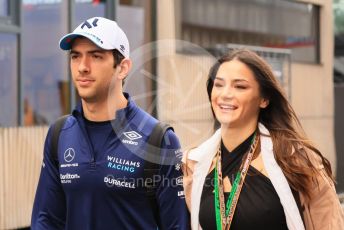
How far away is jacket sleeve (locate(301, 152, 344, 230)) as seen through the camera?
10.6 feet

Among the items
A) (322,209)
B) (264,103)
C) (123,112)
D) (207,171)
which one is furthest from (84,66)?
(322,209)

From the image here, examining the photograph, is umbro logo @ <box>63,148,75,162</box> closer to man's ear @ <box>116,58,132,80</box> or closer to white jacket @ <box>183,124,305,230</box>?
man's ear @ <box>116,58,132,80</box>

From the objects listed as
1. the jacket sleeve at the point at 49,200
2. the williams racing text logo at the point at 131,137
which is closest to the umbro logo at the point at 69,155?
the jacket sleeve at the point at 49,200

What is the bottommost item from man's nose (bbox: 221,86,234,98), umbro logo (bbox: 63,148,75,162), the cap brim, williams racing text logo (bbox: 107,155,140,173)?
williams racing text logo (bbox: 107,155,140,173)

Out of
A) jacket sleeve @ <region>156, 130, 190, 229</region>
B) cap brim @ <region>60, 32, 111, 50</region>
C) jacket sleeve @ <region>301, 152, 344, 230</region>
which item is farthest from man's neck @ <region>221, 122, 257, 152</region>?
cap brim @ <region>60, 32, 111, 50</region>

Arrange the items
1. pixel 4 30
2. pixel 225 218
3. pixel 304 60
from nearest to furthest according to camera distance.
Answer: pixel 225 218 < pixel 4 30 < pixel 304 60

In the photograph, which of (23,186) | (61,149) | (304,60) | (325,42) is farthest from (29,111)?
(325,42)

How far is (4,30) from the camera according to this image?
27.2 ft

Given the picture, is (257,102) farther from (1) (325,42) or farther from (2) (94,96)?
(1) (325,42)

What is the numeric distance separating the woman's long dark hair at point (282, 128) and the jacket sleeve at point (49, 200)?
89cm

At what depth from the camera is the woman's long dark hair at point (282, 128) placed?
3.23 metres

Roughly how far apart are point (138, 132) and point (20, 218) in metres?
5.49

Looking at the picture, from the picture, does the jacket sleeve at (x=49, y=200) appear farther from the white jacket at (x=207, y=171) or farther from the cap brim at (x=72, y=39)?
the white jacket at (x=207, y=171)

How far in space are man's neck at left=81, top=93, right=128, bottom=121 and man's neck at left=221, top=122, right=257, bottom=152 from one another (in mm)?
550
